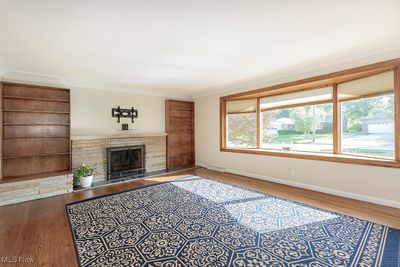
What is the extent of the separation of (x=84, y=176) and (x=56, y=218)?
1.66 metres

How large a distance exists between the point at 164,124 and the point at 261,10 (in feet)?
16.1

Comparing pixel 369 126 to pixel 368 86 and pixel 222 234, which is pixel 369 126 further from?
pixel 222 234

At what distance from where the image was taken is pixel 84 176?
14.8 feet

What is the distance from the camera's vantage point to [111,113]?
5367 millimetres

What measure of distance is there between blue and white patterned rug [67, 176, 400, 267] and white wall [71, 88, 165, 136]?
2.22m

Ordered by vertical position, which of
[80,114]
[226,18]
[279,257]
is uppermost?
[226,18]

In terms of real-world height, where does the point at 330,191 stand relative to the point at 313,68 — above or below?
below

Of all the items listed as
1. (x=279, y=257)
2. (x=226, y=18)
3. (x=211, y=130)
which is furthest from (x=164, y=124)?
(x=279, y=257)

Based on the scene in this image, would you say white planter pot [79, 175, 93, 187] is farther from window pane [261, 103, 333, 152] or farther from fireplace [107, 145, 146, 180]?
window pane [261, 103, 333, 152]

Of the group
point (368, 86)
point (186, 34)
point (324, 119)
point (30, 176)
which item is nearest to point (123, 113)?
point (30, 176)

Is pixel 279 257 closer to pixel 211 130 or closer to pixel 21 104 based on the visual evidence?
pixel 211 130

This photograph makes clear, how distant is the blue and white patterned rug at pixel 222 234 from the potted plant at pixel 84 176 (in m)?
1.11

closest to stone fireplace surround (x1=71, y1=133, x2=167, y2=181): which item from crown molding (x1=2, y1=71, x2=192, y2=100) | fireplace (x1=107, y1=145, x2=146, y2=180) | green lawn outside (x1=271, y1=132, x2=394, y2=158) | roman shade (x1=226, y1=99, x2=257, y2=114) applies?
fireplace (x1=107, y1=145, x2=146, y2=180)

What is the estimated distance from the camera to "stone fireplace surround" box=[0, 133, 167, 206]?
361 cm
